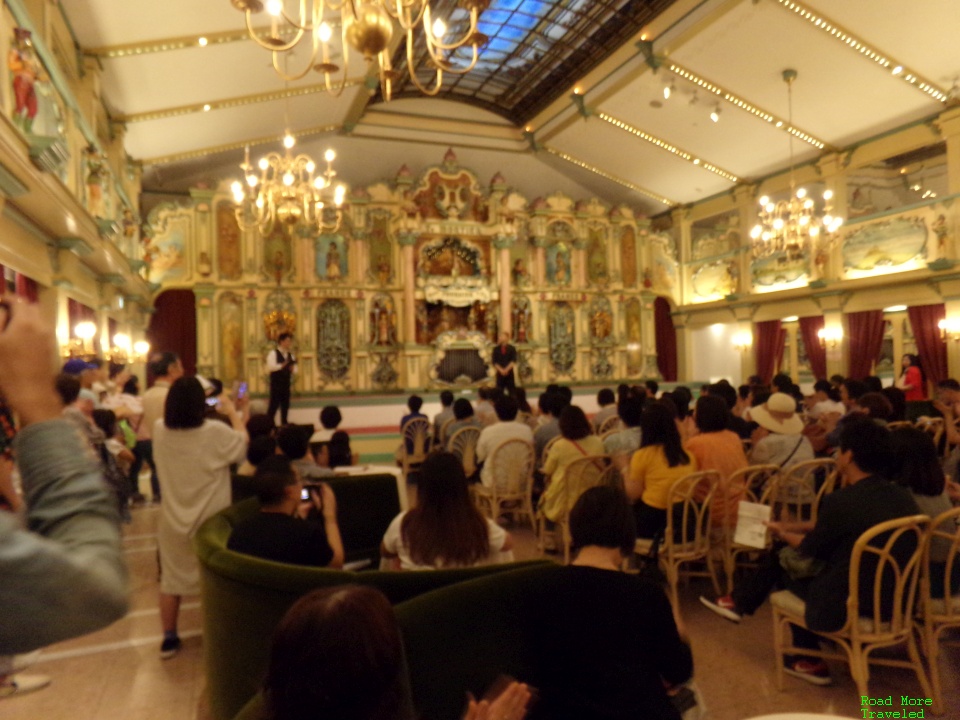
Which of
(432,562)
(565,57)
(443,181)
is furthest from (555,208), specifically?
(432,562)

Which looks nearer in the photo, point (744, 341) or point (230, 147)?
point (230, 147)

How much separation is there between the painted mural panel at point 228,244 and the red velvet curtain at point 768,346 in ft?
35.1

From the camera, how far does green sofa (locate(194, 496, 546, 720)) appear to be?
5.18 feet

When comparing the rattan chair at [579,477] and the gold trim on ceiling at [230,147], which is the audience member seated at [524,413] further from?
the gold trim on ceiling at [230,147]

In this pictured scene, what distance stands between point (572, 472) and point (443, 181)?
11.1 meters

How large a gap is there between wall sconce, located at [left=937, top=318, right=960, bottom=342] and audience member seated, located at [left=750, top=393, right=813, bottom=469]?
7.35 metres

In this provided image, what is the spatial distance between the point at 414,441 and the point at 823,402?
4025 millimetres

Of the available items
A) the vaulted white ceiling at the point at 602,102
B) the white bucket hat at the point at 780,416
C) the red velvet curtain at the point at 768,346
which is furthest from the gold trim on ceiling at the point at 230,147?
the white bucket hat at the point at 780,416

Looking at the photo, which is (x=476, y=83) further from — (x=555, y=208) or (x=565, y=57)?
(x=555, y=208)

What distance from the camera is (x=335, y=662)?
830 millimetres

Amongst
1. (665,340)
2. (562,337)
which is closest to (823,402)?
(562,337)

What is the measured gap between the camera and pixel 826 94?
977cm

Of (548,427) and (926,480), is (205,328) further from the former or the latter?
(926,480)

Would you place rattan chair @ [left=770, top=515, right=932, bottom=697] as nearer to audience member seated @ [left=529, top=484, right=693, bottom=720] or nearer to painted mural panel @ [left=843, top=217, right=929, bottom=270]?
audience member seated @ [left=529, top=484, right=693, bottom=720]
